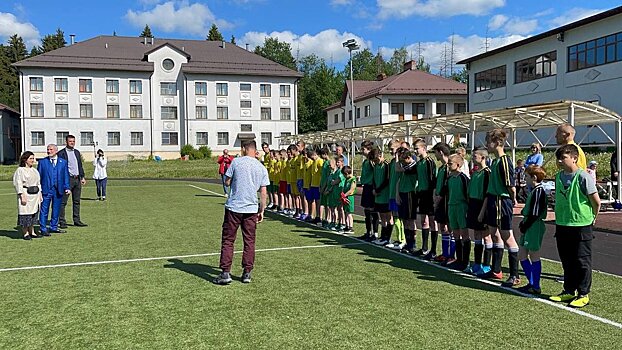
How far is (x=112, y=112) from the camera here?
187ft

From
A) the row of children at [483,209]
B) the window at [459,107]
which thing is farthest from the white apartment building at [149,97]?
the row of children at [483,209]

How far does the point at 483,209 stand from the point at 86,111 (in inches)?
2223

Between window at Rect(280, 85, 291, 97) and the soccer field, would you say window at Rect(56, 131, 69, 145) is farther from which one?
the soccer field

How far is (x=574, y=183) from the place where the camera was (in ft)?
18.8

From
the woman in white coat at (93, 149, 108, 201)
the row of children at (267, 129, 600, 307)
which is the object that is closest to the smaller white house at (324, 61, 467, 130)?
the woman in white coat at (93, 149, 108, 201)

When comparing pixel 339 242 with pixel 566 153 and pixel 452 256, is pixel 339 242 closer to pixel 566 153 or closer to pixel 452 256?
pixel 452 256

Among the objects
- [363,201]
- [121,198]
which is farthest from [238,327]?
[121,198]

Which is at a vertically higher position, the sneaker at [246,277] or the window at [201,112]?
the window at [201,112]

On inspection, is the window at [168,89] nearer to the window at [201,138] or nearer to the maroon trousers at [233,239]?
the window at [201,138]

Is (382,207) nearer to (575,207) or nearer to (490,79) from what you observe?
(575,207)

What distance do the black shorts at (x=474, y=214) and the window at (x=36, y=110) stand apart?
57071mm

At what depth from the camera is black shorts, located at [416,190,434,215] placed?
826cm

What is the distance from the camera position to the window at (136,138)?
5769 cm

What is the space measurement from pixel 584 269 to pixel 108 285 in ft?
18.8
